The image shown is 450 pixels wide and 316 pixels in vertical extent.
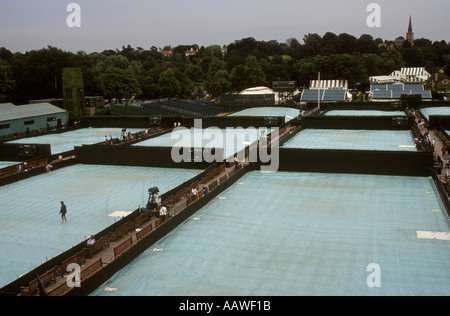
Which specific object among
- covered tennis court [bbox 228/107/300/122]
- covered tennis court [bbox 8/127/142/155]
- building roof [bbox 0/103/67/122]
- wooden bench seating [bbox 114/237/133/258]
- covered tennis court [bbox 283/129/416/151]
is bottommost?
wooden bench seating [bbox 114/237/133/258]

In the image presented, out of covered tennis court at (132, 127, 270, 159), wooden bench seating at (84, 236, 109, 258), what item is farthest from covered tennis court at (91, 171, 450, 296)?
covered tennis court at (132, 127, 270, 159)

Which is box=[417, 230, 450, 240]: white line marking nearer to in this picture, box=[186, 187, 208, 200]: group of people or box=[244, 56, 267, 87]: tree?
box=[186, 187, 208, 200]: group of people

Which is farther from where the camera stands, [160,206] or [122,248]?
[160,206]

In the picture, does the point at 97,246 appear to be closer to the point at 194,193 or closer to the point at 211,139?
the point at 194,193

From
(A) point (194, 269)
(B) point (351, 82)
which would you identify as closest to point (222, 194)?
(A) point (194, 269)

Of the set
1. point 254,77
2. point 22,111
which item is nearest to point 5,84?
point 22,111

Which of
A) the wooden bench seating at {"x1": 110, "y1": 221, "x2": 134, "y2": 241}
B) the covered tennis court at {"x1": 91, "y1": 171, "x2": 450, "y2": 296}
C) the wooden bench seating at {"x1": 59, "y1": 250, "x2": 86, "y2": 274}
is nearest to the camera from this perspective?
the covered tennis court at {"x1": 91, "y1": 171, "x2": 450, "y2": 296}
